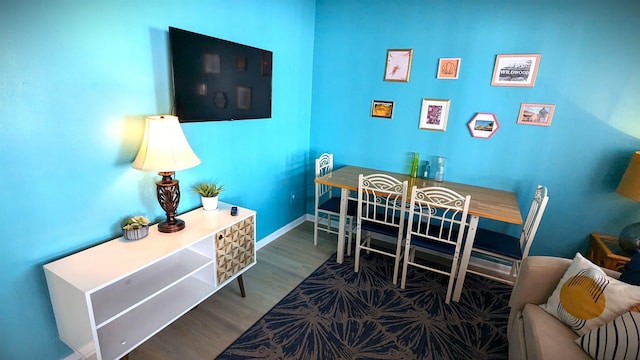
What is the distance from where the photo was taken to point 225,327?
203cm

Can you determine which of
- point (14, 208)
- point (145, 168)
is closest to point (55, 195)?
point (14, 208)

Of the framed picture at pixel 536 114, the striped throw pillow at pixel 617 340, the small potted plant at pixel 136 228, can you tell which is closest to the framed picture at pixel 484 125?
the framed picture at pixel 536 114

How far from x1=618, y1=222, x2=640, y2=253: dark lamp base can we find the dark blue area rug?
88 centimetres

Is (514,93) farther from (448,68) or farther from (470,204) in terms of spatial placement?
(470,204)

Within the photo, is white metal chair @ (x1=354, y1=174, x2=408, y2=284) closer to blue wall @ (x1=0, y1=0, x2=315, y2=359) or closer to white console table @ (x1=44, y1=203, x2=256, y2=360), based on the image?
white console table @ (x1=44, y1=203, x2=256, y2=360)

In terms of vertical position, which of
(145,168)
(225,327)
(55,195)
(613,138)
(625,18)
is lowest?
(225,327)

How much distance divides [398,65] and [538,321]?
2.42 m

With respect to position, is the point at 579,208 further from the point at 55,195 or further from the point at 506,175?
the point at 55,195

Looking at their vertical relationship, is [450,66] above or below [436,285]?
Result: above

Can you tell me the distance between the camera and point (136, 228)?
1.73m

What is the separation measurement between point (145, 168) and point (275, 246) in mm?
1778

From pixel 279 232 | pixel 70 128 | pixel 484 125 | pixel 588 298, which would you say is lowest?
pixel 279 232

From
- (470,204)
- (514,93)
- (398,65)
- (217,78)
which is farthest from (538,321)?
(217,78)

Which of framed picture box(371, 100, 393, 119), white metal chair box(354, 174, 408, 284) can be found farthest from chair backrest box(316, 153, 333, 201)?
white metal chair box(354, 174, 408, 284)
